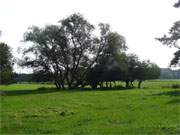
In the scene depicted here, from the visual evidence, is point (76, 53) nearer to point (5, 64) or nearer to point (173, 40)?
point (5, 64)

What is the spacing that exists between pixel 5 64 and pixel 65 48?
39.9 ft

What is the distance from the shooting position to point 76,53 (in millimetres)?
79562

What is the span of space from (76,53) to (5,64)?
46.1 ft

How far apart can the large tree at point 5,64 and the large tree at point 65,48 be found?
346 cm

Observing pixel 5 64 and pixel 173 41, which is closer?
pixel 173 41

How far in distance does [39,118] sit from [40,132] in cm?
471

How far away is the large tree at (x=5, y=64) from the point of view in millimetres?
69188

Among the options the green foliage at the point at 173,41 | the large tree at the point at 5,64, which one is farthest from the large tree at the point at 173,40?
the large tree at the point at 5,64

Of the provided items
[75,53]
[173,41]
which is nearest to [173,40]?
[173,41]

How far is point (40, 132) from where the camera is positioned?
49.1ft

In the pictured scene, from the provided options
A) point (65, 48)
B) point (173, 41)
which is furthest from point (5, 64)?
point (173, 41)

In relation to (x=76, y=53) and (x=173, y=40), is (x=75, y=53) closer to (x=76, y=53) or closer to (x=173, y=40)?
(x=76, y=53)

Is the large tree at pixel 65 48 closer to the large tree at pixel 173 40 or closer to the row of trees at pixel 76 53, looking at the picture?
the row of trees at pixel 76 53

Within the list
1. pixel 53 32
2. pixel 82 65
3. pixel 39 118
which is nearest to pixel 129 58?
pixel 82 65
